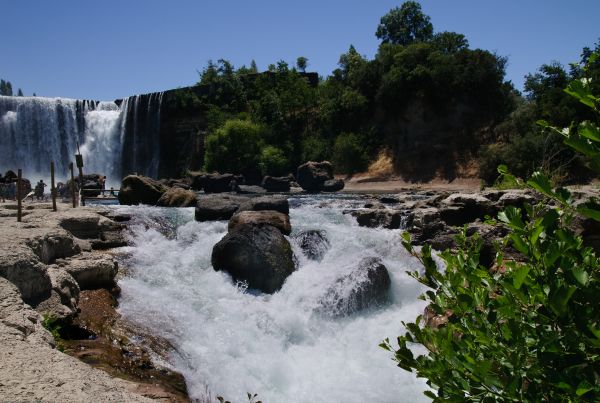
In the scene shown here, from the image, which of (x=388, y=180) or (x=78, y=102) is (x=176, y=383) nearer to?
(x=388, y=180)

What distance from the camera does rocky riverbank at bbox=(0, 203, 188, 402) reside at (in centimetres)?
329

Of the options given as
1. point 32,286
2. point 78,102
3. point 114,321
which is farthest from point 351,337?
point 78,102

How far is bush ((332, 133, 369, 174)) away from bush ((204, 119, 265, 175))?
18.6ft

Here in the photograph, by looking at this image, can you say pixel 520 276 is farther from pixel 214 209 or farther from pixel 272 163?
pixel 272 163

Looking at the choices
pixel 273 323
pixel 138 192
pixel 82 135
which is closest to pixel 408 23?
pixel 82 135

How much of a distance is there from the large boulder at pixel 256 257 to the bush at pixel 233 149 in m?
24.5

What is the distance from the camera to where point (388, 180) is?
105ft

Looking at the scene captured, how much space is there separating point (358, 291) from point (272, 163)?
2590cm

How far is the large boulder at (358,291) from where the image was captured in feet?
28.6

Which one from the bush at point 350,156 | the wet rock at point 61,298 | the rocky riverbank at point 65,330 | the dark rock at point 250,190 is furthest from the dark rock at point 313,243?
the bush at point 350,156

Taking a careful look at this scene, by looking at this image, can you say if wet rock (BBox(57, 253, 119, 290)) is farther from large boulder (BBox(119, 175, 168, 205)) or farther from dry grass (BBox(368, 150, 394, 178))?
dry grass (BBox(368, 150, 394, 178))

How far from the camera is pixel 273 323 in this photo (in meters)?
7.97

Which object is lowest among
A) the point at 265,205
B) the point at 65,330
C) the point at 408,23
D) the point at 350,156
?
the point at 65,330

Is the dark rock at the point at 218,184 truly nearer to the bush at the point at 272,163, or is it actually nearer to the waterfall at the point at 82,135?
the bush at the point at 272,163
